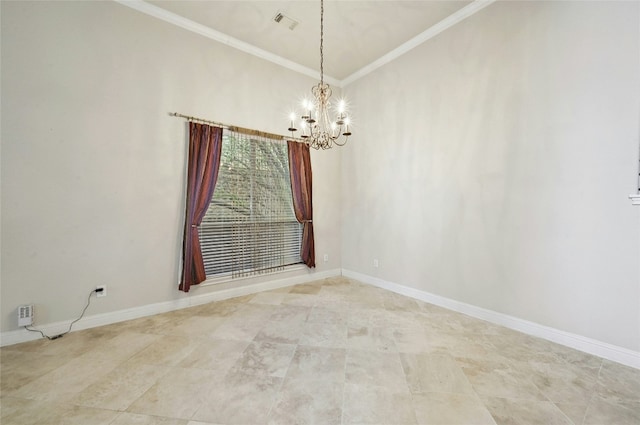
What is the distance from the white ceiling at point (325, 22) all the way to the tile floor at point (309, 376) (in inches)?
138

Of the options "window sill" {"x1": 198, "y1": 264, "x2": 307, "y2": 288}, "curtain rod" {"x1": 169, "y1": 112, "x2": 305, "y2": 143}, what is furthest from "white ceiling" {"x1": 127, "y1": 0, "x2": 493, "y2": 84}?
"window sill" {"x1": 198, "y1": 264, "x2": 307, "y2": 288}

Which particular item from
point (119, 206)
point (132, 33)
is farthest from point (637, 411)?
point (132, 33)

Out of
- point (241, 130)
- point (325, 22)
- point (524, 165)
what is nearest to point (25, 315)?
point (241, 130)

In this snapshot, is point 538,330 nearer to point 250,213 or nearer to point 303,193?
point 303,193

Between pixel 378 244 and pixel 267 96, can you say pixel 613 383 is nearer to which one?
pixel 378 244

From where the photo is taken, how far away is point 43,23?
2.45 m

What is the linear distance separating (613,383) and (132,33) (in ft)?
17.5

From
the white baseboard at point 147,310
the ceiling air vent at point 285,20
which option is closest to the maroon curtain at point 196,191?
the white baseboard at point 147,310

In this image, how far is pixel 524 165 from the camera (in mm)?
2559

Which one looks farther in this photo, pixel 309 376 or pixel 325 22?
pixel 325 22

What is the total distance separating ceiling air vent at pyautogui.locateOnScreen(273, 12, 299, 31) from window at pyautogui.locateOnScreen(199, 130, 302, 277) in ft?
4.74

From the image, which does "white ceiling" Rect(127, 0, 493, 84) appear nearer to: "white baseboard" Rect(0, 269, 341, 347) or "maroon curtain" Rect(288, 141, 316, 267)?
"maroon curtain" Rect(288, 141, 316, 267)

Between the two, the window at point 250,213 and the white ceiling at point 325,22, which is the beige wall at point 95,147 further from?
the window at point 250,213

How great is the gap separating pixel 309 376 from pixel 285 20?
3.75 metres
